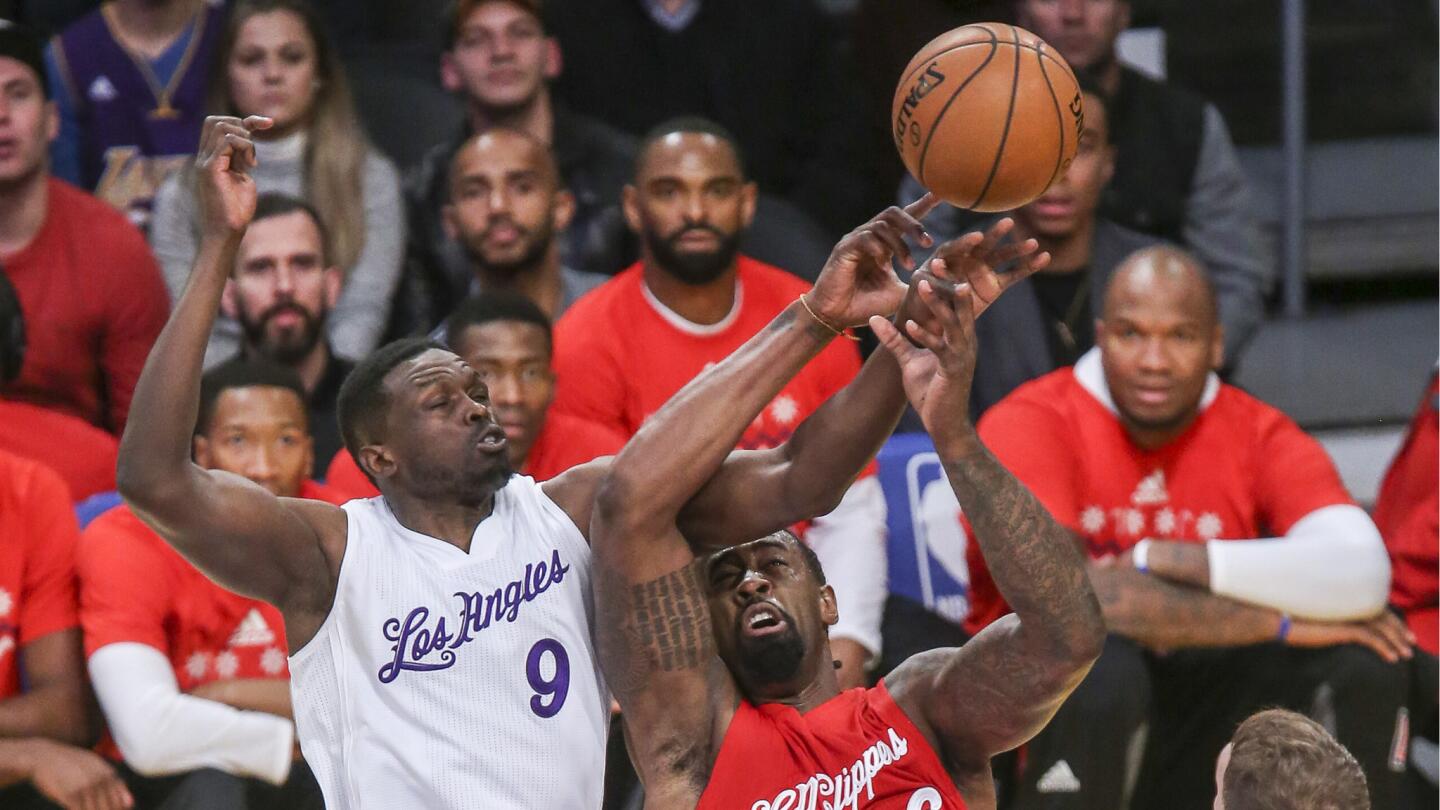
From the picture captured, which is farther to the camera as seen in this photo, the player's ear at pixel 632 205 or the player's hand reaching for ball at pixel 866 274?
the player's ear at pixel 632 205

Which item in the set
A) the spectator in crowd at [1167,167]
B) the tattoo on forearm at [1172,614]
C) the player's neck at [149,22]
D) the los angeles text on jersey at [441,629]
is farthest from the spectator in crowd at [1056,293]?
the player's neck at [149,22]

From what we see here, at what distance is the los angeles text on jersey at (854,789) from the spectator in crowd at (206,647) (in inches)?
55.4

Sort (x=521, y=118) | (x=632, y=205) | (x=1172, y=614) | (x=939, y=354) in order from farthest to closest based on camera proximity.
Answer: (x=521, y=118) < (x=632, y=205) < (x=1172, y=614) < (x=939, y=354)

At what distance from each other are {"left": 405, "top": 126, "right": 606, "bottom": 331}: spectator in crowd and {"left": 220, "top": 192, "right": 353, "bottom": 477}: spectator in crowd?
46cm

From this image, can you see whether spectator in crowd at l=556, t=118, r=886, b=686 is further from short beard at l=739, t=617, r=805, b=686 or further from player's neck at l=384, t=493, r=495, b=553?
player's neck at l=384, t=493, r=495, b=553

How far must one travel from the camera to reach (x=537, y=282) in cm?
607

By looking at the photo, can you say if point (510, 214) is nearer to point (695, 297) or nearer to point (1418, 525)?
point (695, 297)

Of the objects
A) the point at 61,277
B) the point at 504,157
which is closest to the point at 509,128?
the point at 504,157

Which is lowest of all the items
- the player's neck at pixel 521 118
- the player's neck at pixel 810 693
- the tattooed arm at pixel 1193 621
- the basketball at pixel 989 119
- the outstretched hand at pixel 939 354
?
the tattooed arm at pixel 1193 621

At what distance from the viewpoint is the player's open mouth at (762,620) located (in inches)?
157

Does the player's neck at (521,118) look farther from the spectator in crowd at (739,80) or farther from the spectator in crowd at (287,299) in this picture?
the spectator in crowd at (287,299)

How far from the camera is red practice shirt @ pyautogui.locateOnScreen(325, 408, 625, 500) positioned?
17.2 feet

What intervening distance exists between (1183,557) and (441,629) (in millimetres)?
2269

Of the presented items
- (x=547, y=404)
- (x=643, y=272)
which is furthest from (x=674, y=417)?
(x=643, y=272)
